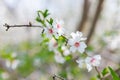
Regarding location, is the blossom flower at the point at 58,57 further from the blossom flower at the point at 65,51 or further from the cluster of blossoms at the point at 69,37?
the cluster of blossoms at the point at 69,37

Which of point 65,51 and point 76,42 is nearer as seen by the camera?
point 76,42

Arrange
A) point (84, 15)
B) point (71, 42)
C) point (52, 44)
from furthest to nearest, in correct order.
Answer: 1. point (84, 15)
2. point (52, 44)
3. point (71, 42)

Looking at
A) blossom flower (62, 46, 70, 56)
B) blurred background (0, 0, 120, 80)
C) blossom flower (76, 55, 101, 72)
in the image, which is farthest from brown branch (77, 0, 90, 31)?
blossom flower (76, 55, 101, 72)

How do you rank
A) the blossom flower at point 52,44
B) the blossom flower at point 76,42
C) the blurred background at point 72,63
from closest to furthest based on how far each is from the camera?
1. the blossom flower at point 76,42
2. the blossom flower at point 52,44
3. the blurred background at point 72,63

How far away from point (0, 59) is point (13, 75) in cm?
14

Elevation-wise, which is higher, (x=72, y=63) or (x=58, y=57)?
(x=72, y=63)

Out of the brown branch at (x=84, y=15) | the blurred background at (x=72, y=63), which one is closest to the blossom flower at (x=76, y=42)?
the blurred background at (x=72, y=63)

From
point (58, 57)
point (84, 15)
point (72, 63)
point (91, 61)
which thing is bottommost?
point (91, 61)

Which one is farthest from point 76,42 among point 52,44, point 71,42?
point 52,44

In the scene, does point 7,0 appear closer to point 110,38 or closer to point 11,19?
point 11,19

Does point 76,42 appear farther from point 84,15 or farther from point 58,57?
point 84,15

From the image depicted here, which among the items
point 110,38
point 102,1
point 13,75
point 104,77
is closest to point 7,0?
point 110,38

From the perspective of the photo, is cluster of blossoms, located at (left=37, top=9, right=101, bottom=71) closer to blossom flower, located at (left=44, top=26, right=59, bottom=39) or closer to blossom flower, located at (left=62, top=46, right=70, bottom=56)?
blossom flower, located at (left=44, top=26, right=59, bottom=39)

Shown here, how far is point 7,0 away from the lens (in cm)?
397
